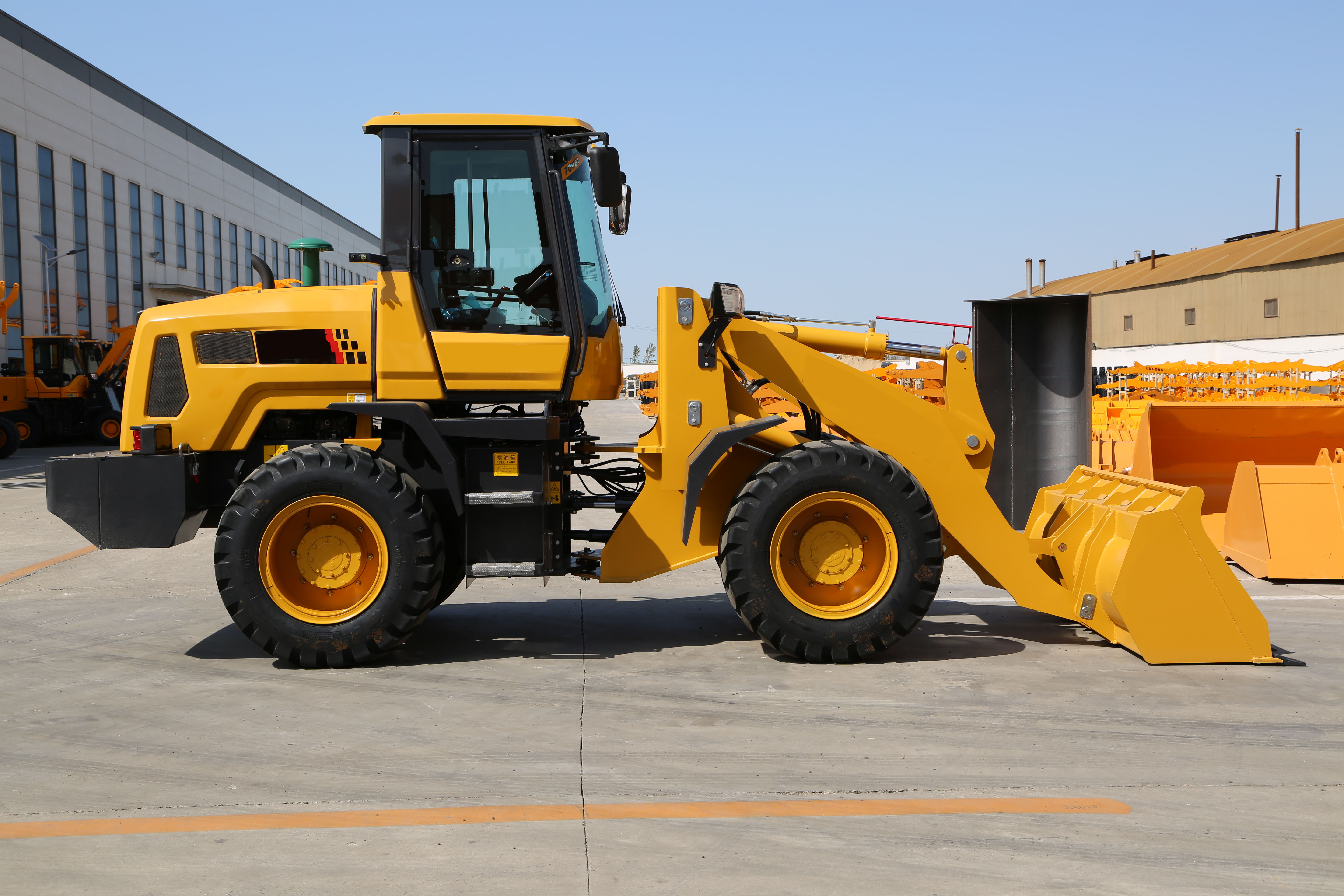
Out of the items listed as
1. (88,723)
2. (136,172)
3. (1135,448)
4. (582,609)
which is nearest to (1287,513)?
(1135,448)

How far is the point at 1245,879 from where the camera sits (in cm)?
326

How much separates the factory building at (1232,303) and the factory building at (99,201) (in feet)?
111

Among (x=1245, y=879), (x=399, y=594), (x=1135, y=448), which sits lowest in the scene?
(x=1245, y=879)

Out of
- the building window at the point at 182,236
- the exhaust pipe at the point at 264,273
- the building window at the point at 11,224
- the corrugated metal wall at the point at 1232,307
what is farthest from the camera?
the building window at the point at 182,236

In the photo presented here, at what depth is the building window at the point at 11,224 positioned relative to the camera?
3544 cm

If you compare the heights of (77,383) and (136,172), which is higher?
(136,172)

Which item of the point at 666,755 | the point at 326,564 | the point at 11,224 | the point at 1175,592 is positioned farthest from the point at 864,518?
the point at 11,224

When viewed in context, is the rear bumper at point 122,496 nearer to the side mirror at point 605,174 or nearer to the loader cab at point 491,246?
the loader cab at point 491,246

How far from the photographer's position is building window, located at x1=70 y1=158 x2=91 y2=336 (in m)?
40.8

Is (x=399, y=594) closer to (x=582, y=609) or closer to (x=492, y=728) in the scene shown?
(x=492, y=728)

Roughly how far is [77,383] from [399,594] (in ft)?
85.7

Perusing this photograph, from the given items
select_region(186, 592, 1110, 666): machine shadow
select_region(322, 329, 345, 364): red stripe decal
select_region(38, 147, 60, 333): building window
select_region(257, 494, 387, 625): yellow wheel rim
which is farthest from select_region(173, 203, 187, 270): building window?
select_region(257, 494, 387, 625): yellow wheel rim

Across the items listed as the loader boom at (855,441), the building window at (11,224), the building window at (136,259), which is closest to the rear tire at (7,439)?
the building window at (11,224)

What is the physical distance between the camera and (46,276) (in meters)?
38.1
